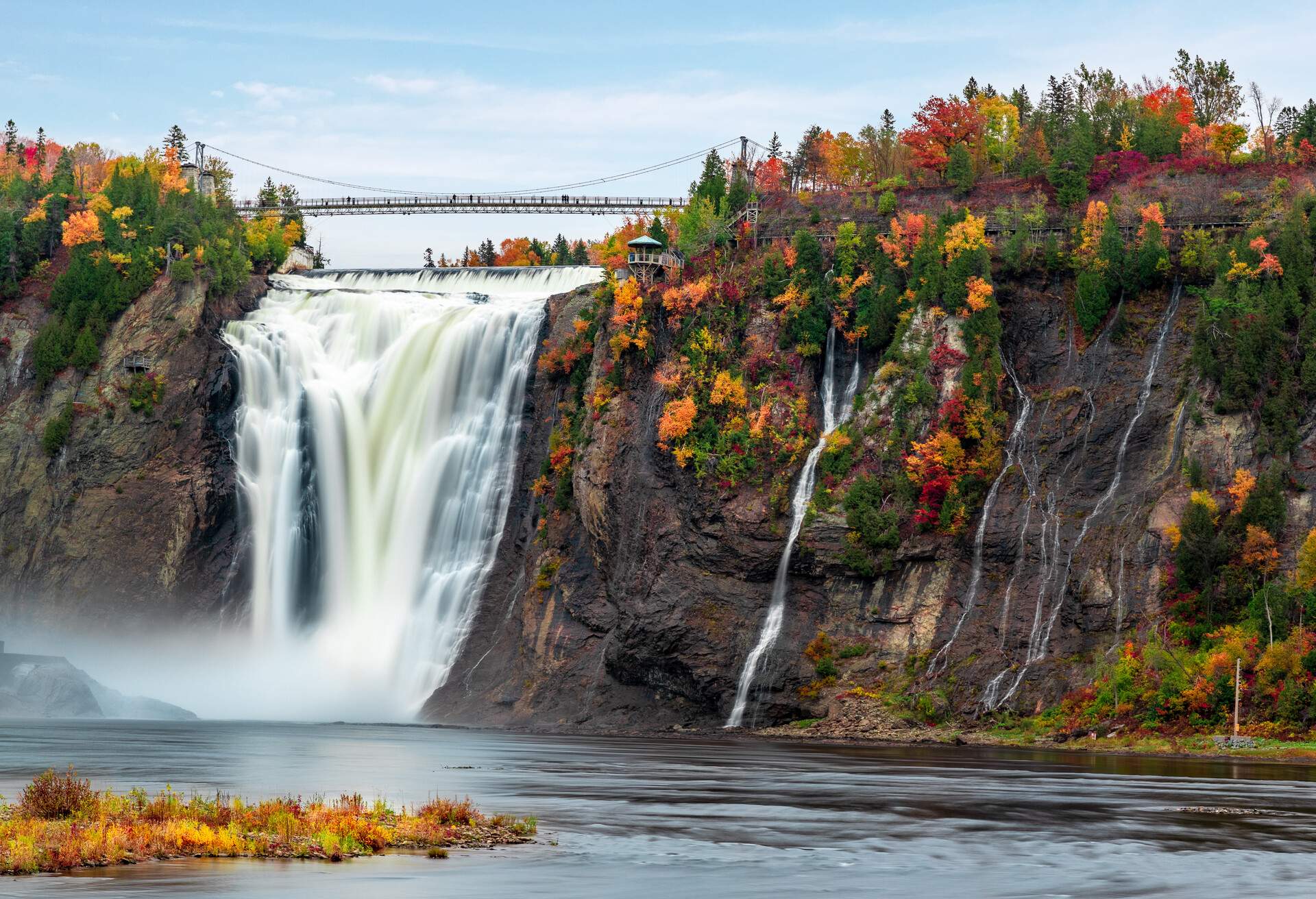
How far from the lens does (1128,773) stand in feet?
184

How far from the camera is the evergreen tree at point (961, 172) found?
335 ft

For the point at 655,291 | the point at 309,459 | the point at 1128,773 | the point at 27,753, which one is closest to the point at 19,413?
the point at 309,459

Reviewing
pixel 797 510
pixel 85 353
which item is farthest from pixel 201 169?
pixel 797 510

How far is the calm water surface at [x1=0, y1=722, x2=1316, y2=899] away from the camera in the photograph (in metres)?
29.2

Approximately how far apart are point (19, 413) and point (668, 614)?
58618mm

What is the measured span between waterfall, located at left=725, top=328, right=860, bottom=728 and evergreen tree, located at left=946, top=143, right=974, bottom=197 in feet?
50.3

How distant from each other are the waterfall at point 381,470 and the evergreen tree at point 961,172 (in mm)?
29441

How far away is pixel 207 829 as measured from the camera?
31.4 metres

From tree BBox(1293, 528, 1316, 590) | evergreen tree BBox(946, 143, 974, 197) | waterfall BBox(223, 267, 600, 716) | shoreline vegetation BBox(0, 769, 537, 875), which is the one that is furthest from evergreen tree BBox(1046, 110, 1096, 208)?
shoreline vegetation BBox(0, 769, 537, 875)

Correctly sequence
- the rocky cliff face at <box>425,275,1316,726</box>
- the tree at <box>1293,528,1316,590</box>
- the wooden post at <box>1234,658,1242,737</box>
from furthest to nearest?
1. the rocky cliff face at <box>425,275,1316,726</box>
2. the tree at <box>1293,528,1316,590</box>
3. the wooden post at <box>1234,658,1242,737</box>

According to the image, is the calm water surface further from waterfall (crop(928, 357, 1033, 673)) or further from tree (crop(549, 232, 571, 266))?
tree (crop(549, 232, 571, 266))

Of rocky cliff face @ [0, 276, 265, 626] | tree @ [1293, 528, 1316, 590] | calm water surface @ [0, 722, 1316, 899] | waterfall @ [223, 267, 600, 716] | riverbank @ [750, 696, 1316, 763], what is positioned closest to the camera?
calm water surface @ [0, 722, 1316, 899]

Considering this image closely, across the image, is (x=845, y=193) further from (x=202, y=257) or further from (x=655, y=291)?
(x=202, y=257)

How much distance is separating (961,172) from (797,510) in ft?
96.4
